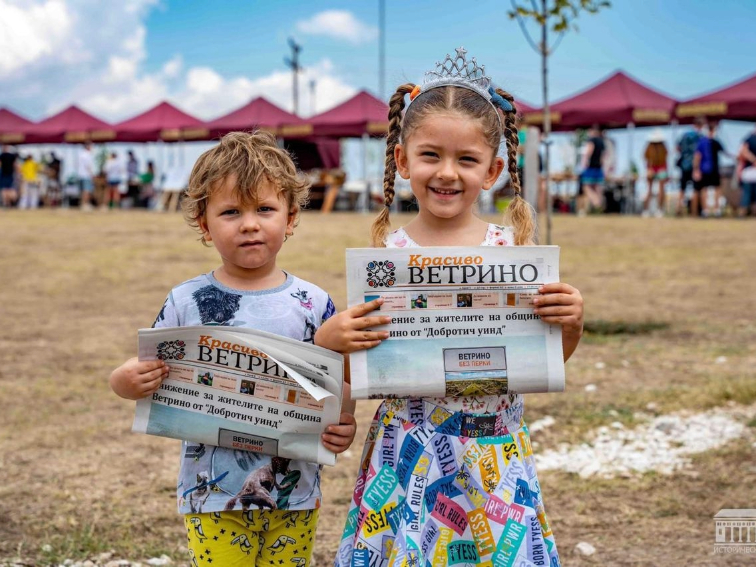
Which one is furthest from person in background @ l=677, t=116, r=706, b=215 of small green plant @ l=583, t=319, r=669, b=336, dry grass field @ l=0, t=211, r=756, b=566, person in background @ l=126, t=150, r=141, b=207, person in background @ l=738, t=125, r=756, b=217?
person in background @ l=126, t=150, r=141, b=207

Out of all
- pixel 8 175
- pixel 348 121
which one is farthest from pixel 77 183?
pixel 348 121

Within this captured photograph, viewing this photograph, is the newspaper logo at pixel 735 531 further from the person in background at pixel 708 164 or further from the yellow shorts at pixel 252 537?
the person in background at pixel 708 164

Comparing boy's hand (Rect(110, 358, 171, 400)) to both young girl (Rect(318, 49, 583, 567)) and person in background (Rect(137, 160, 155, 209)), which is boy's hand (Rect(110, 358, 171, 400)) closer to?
young girl (Rect(318, 49, 583, 567))

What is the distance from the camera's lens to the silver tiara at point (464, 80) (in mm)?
2166

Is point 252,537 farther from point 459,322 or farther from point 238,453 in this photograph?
point 459,322

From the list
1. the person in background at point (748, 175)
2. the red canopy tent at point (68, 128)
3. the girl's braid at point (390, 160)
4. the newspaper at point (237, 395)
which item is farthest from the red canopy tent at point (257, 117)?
the newspaper at point (237, 395)

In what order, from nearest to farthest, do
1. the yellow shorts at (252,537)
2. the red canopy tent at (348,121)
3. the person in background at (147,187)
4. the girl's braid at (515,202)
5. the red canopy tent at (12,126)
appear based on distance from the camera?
1. the yellow shorts at (252,537)
2. the girl's braid at (515,202)
3. the red canopy tent at (348,121)
4. the red canopy tent at (12,126)
5. the person in background at (147,187)

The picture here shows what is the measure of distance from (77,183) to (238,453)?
2533cm

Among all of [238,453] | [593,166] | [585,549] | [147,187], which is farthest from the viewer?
[147,187]

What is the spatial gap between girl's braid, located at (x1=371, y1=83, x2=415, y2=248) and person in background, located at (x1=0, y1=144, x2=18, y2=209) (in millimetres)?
21739

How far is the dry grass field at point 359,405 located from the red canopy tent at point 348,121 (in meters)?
9.16

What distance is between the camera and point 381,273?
1.97 m

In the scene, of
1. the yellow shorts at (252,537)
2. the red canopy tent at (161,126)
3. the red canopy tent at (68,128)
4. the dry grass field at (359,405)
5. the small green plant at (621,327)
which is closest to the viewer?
the yellow shorts at (252,537)

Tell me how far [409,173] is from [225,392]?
0.71 m
